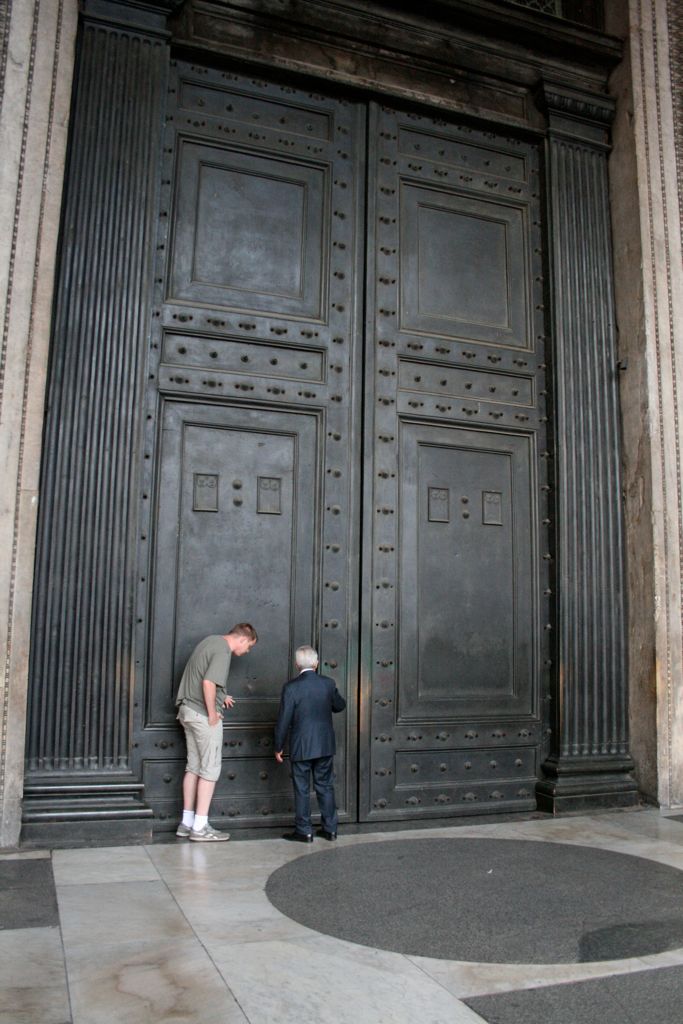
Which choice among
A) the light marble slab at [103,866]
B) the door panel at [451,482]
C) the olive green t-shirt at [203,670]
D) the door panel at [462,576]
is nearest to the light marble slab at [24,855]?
the light marble slab at [103,866]

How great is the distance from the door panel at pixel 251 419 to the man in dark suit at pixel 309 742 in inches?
17.3

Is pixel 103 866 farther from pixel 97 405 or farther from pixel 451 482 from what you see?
pixel 451 482

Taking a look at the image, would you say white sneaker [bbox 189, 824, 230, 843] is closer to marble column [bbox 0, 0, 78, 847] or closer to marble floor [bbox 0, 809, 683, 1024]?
marble floor [bbox 0, 809, 683, 1024]

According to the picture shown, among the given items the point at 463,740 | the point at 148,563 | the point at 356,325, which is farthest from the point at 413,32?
the point at 463,740

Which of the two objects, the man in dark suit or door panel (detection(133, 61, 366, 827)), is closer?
the man in dark suit

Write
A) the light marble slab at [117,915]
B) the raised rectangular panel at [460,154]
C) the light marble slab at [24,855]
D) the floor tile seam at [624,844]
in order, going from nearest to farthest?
1. the light marble slab at [117,915]
2. the light marble slab at [24,855]
3. the floor tile seam at [624,844]
4. the raised rectangular panel at [460,154]

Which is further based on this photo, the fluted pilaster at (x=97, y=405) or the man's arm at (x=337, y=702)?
the man's arm at (x=337, y=702)

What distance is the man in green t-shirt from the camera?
17.4 feet

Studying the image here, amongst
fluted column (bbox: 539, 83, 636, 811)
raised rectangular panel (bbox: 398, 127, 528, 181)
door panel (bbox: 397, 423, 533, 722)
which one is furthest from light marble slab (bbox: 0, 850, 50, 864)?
raised rectangular panel (bbox: 398, 127, 528, 181)

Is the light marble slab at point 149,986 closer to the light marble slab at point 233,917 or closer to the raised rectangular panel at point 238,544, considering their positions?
the light marble slab at point 233,917

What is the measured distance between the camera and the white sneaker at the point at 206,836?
207 inches

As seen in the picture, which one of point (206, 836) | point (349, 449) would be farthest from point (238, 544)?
point (206, 836)

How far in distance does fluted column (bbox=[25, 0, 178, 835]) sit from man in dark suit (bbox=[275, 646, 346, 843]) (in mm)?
969

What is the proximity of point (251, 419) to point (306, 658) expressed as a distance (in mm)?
1664
